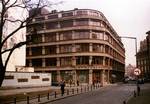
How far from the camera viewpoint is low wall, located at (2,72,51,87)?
143ft

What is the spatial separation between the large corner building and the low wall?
87.3ft

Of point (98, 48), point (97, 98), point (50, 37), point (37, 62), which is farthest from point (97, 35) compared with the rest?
point (97, 98)

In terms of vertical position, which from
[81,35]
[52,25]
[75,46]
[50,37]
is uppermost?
[52,25]

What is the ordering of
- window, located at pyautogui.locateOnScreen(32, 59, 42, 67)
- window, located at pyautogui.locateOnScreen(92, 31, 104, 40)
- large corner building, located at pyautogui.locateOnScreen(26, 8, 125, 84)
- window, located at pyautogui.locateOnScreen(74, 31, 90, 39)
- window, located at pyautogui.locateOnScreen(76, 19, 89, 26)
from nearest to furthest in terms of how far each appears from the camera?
1. large corner building, located at pyautogui.locateOnScreen(26, 8, 125, 84)
2. window, located at pyautogui.locateOnScreen(74, 31, 90, 39)
3. window, located at pyautogui.locateOnScreen(76, 19, 89, 26)
4. window, located at pyautogui.locateOnScreen(92, 31, 104, 40)
5. window, located at pyautogui.locateOnScreen(32, 59, 42, 67)

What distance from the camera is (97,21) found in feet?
291

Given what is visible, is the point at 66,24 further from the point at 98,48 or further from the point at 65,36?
the point at 98,48

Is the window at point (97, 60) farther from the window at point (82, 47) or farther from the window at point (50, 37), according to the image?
the window at point (50, 37)

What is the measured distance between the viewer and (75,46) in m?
87.1

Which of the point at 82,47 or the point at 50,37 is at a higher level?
the point at 50,37

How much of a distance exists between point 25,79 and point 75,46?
39038mm

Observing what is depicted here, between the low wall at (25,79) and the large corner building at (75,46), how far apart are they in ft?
87.3

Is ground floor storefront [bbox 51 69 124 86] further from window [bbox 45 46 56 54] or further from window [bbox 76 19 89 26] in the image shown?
window [bbox 76 19 89 26]

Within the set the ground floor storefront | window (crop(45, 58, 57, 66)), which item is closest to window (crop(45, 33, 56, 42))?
window (crop(45, 58, 57, 66))

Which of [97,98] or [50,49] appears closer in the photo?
[97,98]
